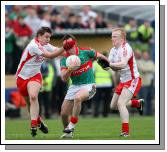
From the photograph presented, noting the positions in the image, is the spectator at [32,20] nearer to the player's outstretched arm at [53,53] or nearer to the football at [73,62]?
the player's outstretched arm at [53,53]

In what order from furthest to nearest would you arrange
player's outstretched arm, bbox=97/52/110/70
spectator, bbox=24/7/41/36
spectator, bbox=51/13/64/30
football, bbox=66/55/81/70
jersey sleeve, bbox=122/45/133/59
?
spectator, bbox=51/13/64/30 < spectator, bbox=24/7/41/36 < jersey sleeve, bbox=122/45/133/59 < player's outstretched arm, bbox=97/52/110/70 < football, bbox=66/55/81/70

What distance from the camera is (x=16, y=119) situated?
2594 centimetres

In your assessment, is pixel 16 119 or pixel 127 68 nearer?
pixel 127 68

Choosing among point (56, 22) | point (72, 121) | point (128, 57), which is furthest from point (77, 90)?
point (56, 22)

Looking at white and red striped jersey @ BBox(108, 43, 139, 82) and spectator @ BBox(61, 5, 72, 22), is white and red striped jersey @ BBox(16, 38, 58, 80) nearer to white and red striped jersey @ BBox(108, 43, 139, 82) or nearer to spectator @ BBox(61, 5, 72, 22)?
white and red striped jersey @ BBox(108, 43, 139, 82)

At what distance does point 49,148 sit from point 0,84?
375 cm

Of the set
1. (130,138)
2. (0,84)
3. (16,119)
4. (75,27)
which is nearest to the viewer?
(130,138)

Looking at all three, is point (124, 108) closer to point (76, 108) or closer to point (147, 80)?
point (76, 108)

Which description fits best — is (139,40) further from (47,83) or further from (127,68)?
(127,68)

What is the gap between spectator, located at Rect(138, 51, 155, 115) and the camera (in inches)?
1105

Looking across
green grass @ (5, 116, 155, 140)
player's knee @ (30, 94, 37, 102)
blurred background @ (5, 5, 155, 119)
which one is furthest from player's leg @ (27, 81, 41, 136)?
blurred background @ (5, 5, 155, 119)

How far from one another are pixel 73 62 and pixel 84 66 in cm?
58

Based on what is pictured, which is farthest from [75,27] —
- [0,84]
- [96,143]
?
[96,143]

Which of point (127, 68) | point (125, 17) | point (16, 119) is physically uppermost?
point (125, 17)
